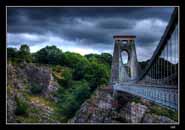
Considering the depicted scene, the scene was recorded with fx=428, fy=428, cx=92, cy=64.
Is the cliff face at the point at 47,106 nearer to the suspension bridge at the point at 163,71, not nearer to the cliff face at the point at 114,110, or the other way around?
the cliff face at the point at 114,110

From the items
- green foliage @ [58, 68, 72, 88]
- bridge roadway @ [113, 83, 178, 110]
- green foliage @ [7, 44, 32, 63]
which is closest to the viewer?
bridge roadway @ [113, 83, 178, 110]

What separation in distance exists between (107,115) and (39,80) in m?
0.72

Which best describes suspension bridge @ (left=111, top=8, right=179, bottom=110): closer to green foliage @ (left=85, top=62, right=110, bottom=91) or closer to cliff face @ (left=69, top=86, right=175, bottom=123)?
cliff face @ (left=69, top=86, right=175, bottom=123)

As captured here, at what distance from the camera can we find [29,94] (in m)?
3.82

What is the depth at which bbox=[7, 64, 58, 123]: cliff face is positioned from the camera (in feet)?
11.6

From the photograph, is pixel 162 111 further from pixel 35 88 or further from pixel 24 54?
pixel 24 54

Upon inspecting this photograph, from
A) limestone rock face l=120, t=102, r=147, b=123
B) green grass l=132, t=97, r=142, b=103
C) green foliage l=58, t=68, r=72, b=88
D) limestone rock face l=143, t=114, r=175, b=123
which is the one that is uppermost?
green foliage l=58, t=68, r=72, b=88

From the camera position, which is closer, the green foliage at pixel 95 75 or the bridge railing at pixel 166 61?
the bridge railing at pixel 166 61

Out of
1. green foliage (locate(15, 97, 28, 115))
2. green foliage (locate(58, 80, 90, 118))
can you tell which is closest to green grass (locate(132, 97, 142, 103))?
green foliage (locate(58, 80, 90, 118))

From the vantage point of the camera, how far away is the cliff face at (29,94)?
11.6 feet

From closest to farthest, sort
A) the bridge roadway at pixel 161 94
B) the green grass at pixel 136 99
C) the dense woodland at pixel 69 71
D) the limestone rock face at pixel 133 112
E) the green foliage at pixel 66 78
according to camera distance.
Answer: the bridge roadway at pixel 161 94, the dense woodland at pixel 69 71, the limestone rock face at pixel 133 112, the green foliage at pixel 66 78, the green grass at pixel 136 99

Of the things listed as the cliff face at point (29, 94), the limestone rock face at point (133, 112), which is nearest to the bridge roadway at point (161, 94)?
the limestone rock face at point (133, 112)
